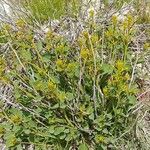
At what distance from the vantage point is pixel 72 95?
105 inches

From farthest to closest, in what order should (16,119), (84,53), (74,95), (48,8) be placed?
(48,8) < (74,95) < (16,119) < (84,53)

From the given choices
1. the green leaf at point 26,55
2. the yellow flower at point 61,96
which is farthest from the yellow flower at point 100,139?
the green leaf at point 26,55

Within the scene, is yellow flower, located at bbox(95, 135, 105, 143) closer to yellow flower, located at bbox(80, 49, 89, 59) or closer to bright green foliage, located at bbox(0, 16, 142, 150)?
bright green foliage, located at bbox(0, 16, 142, 150)

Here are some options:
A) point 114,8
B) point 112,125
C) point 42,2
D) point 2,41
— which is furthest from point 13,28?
point 112,125

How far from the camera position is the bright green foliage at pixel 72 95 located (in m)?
2.62

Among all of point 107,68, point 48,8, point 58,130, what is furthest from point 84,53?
point 48,8

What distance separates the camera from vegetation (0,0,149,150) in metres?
2.63

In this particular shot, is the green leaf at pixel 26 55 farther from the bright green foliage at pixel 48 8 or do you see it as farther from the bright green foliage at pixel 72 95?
the bright green foliage at pixel 48 8

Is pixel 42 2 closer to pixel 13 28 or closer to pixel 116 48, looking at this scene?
pixel 13 28

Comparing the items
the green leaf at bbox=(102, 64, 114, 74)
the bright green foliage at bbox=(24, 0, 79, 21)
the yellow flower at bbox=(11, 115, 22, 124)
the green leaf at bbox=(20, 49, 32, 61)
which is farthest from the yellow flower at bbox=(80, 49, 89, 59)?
the bright green foliage at bbox=(24, 0, 79, 21)

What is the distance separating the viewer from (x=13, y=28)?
3309 millimetres

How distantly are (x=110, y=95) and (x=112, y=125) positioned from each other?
0.79 feet

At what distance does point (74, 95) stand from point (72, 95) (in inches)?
3.0

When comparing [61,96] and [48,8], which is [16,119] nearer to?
[61,96]
